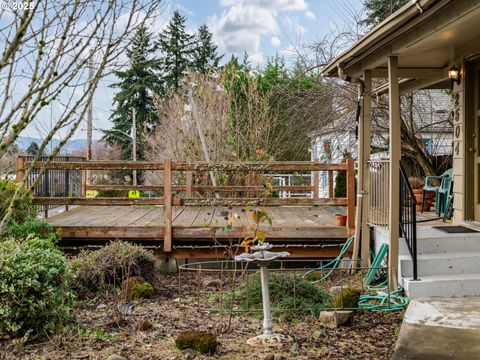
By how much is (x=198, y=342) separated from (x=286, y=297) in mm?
1546

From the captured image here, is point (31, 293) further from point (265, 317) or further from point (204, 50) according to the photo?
point (204, 50)

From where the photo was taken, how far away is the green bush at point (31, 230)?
7.60 metres

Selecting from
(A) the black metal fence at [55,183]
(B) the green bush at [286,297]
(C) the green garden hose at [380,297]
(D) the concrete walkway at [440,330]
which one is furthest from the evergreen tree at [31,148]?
(D) the concrete walkway at [440,330]

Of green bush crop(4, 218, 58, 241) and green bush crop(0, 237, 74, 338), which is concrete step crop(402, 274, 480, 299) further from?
green bush crop(4, 218, 58, 241)

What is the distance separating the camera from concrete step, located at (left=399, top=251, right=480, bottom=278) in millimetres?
6164

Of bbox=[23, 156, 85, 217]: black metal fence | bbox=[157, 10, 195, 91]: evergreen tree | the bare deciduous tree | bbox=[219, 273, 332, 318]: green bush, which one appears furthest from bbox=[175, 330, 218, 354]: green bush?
bbox=[157, 10, 195, 91]: evergreen tree

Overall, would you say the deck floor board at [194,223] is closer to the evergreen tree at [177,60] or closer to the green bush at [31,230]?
the green bush at [31,230]

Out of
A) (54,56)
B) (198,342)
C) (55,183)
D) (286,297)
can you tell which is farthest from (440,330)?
(55,183)

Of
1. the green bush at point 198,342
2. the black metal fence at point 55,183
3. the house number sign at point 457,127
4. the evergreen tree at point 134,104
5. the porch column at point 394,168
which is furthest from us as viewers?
the evergreen tree at point 134,104

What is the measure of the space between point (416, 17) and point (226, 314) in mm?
3418

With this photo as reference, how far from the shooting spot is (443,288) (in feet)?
19.1

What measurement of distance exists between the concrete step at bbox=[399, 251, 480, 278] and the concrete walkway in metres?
0.48

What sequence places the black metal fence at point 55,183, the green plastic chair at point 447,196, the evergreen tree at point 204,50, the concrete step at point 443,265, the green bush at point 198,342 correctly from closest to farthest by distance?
the green bush at point 198,342 < the concrete step at point 443,265 < the green plastic chair at point 447,196 < the black metal fence at point 55,183 < the evergreen tree at point 204,50

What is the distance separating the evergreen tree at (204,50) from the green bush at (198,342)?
29.2m
